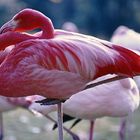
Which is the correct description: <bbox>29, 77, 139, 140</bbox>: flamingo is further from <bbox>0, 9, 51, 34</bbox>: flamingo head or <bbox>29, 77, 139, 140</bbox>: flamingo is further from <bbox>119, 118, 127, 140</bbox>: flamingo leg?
<bbox>0, 9, 51, 34</bbox>: flamingo head

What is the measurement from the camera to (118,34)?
4094 millimetres

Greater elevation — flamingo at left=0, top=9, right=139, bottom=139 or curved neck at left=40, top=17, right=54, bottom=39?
curved neck at left=40, top=17, right=54, bottom=39

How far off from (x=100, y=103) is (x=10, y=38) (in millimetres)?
1209

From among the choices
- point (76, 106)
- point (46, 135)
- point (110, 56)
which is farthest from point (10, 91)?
point (46, 135)

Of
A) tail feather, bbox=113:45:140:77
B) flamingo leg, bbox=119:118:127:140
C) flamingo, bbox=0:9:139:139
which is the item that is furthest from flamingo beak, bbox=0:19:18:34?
flamingo leg, bbox=119:118:127:140

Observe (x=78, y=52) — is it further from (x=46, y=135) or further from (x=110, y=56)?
(x=46, y=135)

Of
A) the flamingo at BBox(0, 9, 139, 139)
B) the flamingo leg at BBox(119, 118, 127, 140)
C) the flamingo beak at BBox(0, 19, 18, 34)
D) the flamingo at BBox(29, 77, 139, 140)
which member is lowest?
the flamingo leg at BBox(119, 118, 127, 140)

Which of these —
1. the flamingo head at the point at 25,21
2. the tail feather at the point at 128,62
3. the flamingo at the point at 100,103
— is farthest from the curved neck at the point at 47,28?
the flamingo at the point at 100,103

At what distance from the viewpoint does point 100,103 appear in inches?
114

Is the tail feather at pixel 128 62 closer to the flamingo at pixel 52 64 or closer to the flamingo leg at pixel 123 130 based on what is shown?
the flamingo at pixel 52 64

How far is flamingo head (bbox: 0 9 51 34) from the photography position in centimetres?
182

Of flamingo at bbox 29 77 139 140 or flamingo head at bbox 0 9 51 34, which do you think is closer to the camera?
flamingo head at bbox 0 9 51 34

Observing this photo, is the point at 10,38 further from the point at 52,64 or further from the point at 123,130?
the point at 123,130

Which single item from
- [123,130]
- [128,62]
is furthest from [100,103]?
[128,62]
